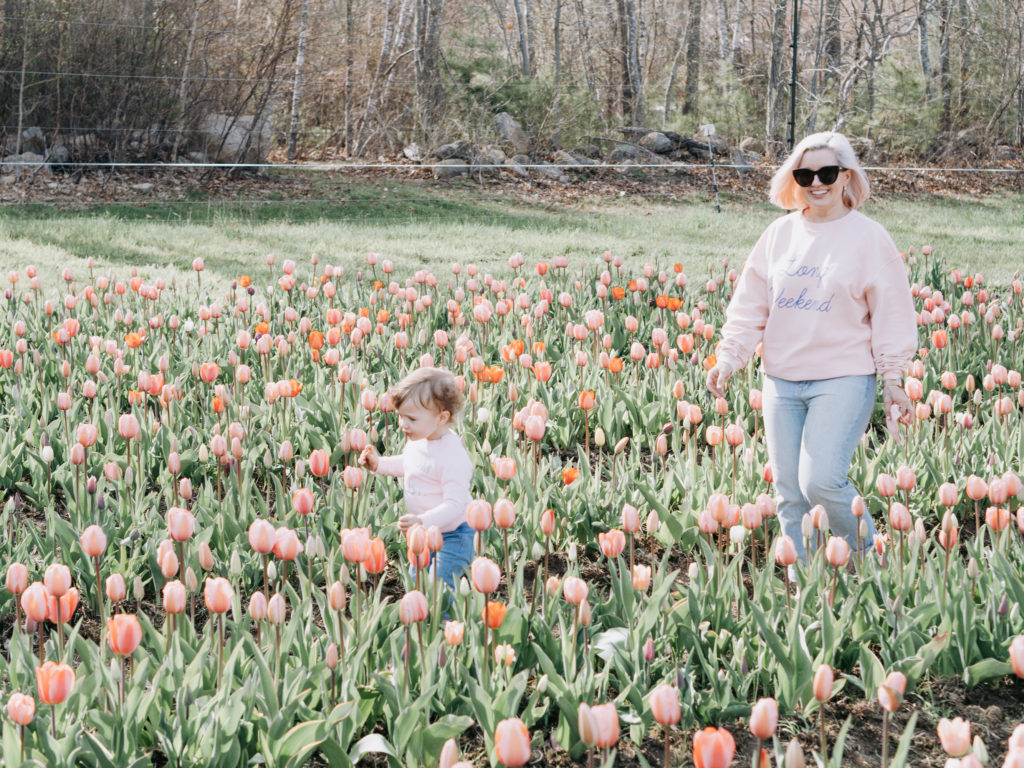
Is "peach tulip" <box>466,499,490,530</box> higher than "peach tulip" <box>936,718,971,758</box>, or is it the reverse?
"peach tulip" <box>466,499,490,530</box>

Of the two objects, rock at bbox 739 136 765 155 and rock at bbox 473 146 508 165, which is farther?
rock at bbox 739 136 765 155

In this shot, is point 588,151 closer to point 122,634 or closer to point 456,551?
point 456,551

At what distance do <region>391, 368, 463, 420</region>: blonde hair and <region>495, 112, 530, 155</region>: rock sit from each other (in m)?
14.2

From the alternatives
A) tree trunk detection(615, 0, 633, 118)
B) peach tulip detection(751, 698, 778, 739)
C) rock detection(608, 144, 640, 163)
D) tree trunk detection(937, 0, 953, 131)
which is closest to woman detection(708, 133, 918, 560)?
peach tulip detection(751, 698, 778, 739)

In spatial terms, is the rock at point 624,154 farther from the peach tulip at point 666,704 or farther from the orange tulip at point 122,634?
the peach tulip at point 666,704

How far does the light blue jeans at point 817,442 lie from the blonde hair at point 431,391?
100cm

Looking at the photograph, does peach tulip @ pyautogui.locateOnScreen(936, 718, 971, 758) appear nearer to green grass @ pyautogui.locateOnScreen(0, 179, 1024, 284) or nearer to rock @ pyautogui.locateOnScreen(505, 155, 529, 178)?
green grass @ pyautogui.locateOnScreen(0, 179, 1024, 284)

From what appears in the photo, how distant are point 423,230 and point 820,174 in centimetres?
805

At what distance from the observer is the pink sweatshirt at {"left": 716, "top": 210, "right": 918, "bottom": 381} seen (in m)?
3.04

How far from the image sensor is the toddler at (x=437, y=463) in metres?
2.81

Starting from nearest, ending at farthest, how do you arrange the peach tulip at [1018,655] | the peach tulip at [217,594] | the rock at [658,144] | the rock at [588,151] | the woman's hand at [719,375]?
the peach tulip at [1018,655], the peach tulip at [217,594], the woman's hand at [719,375], the rock at [588,151], the rock at [658,144]

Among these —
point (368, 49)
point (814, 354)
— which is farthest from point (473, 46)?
point (814, 354)

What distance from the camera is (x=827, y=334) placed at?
309cm

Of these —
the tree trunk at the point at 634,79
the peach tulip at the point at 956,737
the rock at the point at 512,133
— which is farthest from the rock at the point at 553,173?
the peach tulip at the point at 956,737
